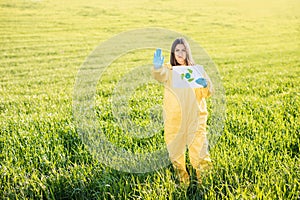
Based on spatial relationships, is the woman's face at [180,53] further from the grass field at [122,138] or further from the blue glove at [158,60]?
the grass field at [122,138]

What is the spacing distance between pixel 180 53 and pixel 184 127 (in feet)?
2.78

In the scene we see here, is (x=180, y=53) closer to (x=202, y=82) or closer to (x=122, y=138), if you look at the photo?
(x=202, y=82)

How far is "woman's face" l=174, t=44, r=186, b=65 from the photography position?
3891mm

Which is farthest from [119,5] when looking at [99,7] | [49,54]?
[49,54]

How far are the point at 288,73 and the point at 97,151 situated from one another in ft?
28.8

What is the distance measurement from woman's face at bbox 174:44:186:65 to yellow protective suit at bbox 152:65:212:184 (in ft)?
0.83

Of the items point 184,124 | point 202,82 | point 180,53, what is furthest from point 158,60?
point 184,124

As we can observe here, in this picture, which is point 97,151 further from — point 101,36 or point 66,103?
point 101,36

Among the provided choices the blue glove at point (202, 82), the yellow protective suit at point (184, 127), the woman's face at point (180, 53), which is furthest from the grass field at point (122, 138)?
the woman's face at point (180, 53)

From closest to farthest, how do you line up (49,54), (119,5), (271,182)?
(271,182), (49,54), (119,5)

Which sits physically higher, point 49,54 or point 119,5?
point 119,5

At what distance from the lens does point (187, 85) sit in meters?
3.74

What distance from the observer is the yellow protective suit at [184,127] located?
12.0 feet

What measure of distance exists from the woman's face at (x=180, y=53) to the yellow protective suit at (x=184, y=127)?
9.9 inches
